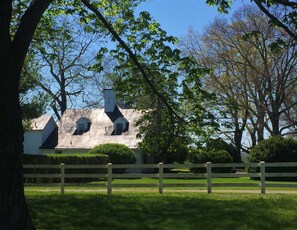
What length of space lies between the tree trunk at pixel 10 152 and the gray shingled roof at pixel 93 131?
120ft

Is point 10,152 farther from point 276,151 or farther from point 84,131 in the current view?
point 84,131

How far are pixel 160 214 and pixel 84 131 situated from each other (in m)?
38.2

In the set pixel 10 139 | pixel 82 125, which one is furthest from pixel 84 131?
pixel 10 139

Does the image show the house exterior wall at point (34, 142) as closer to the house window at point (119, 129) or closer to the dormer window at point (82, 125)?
the dormer window at point (82, 125)

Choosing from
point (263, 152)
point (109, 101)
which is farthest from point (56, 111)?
point (263, 152)

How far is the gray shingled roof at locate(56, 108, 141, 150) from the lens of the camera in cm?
4612

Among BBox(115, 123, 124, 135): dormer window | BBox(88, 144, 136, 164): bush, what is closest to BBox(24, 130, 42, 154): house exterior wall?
BBox(115, 123, 124, 135): dormer window

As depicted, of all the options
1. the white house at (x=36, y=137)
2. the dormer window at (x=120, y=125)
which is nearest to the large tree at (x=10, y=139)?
the dormer window at (x=120, y=125)

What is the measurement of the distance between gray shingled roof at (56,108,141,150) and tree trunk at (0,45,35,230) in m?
36.6

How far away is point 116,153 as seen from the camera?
3700 cm

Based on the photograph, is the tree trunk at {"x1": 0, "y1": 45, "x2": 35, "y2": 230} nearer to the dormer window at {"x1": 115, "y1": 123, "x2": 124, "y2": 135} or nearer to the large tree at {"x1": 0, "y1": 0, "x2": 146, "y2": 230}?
the large tree at {"x1": 0, "y1": 0, "x2": 146, "y2": 230}

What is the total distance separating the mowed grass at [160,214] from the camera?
398 inches

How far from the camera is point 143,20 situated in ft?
40.4

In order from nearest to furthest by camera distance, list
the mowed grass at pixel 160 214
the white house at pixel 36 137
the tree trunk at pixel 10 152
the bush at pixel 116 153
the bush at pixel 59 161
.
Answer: the tree trunk at pixel 10 152
the mowed grass at pixel 160 214
the bush at pixel 59 161
the bush at pixel 116 153
the white house at pixel 36 137
